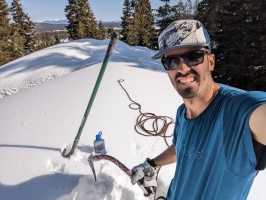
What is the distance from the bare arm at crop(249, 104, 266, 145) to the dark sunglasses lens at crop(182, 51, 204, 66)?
605 millimetres

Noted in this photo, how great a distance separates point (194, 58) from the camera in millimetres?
1617

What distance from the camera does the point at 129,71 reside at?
282 inches

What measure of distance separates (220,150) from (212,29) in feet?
73.0

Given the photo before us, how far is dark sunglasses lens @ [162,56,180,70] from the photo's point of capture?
1680 mm

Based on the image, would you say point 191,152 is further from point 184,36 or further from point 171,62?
point 184,36

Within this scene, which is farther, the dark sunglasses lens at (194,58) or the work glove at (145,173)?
the work glove at (145,173)

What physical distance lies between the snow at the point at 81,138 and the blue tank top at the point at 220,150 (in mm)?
1573

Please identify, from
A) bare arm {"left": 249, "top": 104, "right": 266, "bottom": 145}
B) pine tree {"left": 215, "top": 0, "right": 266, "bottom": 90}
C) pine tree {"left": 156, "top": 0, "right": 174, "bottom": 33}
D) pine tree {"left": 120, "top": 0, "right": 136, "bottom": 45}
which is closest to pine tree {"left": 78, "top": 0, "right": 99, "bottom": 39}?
pine tree {"left": 120, "top": 0, "right": 136, "bottom": 45}

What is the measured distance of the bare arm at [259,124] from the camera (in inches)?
43.9

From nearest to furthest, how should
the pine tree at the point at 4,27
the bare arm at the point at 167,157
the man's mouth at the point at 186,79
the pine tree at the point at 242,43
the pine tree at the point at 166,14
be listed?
the man's mouth at the point at 186,79, the bare arm at the point at 167,157, the pine tree at the point at 242,43, the pine tree at the point at 4,27, the pine tree at the point at 166,14

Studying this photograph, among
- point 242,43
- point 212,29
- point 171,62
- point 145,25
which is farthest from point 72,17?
point 171,62

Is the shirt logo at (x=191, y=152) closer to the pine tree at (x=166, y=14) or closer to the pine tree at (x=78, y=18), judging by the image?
the pine tree at (x=166, y=14)

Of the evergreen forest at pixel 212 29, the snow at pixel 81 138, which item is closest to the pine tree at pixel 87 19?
the evergreen forest at pixel 212 29

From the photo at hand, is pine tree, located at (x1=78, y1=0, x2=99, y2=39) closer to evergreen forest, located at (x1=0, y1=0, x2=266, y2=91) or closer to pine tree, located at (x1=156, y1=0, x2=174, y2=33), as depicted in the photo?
evergreen forest, located at (x1=0, y1=0, x2=266, y2=91)
